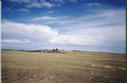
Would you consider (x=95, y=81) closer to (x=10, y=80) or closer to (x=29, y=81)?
(x=29, y=81)

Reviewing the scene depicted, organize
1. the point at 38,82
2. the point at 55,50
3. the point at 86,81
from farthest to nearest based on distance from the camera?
the point at 55,50 < the point at 86,81 < the point at 38,82

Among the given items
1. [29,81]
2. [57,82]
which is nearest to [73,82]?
[57,82]

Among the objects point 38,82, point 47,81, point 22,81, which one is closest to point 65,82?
point 47,81

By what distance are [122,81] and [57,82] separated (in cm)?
181

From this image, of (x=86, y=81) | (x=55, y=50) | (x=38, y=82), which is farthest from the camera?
(x=55, y=50)

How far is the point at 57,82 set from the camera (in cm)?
294

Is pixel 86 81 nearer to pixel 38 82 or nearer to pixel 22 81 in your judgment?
pixel 38 82

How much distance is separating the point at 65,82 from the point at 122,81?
63.4 inches

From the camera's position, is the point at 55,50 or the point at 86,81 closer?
the point at 86,81

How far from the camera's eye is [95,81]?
122 inches

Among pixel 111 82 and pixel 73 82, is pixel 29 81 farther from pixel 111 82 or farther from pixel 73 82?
pixel 111 82

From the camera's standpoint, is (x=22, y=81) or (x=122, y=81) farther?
(x=122, y=81)

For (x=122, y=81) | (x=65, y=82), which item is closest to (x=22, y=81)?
(x=65, y=82)

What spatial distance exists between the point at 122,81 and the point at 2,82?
3.18m
